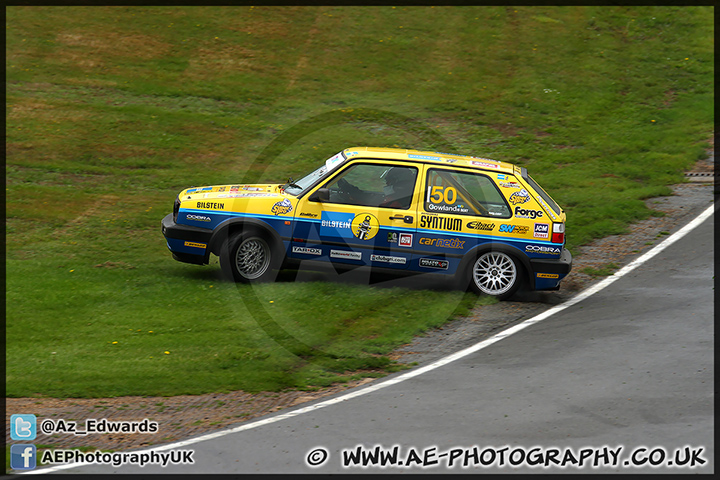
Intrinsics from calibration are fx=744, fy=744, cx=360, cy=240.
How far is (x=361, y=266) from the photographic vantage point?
408 inches

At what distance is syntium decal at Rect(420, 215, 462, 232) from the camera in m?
10.2

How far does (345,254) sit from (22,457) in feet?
16.2

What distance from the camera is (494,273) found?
1053 centimetres

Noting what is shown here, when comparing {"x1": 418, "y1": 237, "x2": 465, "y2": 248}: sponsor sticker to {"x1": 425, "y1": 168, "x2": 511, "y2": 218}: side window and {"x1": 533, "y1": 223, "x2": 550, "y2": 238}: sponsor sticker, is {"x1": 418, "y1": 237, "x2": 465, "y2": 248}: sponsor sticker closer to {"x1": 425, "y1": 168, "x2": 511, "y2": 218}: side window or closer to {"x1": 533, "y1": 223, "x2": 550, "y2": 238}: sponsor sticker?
{"x1": 425, "y1": 168, "x2": 511, "y2": 218}: side window

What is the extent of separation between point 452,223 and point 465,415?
3.54 m

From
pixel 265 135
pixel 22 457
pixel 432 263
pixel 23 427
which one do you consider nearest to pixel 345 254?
pixel 432 263

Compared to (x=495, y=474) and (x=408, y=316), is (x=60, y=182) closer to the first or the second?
(x=408, y=316)

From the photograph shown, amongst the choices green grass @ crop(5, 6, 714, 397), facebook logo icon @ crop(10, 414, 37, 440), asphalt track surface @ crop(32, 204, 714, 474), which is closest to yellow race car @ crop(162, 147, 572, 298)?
green grass @ crop(5, 6, 714, 397)

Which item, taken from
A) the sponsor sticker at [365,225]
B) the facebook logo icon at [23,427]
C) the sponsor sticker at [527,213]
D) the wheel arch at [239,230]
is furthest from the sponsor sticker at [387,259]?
the facebook logo icon at [23,427]

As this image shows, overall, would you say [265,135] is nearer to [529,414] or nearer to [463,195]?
[463,195]

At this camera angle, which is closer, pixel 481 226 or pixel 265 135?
pixel 481 226

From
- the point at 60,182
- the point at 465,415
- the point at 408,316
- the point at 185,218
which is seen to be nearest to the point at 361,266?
the point at 408,316

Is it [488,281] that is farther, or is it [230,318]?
[488,281]

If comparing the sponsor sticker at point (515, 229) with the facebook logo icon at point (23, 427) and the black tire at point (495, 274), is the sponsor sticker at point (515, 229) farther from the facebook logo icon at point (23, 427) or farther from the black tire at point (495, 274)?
the facebook logo icon at point (23, 427)
